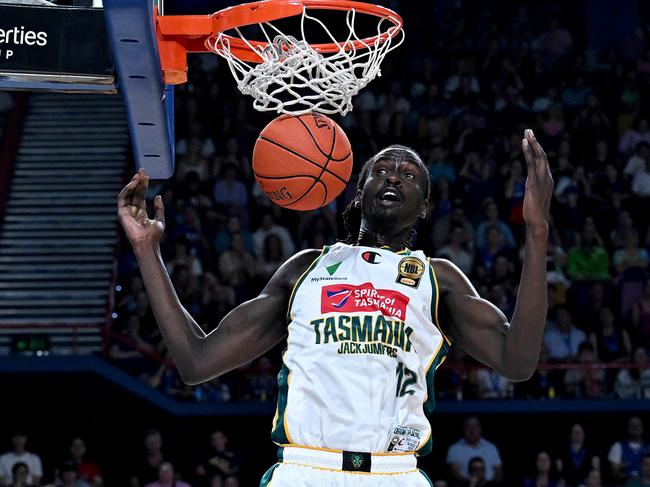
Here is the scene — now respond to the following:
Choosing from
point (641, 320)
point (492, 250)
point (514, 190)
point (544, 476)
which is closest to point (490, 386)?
point (544, 476)

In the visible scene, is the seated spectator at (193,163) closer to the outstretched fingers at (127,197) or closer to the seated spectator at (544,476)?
the seated spectator at (544,476)

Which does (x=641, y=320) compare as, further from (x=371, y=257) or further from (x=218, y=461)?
(x=371, y=257)

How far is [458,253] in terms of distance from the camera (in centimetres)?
1222

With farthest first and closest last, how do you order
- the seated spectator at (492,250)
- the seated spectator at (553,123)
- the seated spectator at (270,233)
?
the seated spectator at (553,123) → the seated spectator at (270,233) → the seated spectator at (492,250)

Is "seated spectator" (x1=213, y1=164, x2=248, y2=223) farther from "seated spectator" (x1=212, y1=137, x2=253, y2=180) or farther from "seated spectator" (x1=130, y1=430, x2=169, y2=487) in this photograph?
"seated spectator" (x1=130, y1=430, x2=169, y2=487)

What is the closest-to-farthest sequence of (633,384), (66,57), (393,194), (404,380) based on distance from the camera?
(404,380) → (393,194) → (66,57) → (633,384)

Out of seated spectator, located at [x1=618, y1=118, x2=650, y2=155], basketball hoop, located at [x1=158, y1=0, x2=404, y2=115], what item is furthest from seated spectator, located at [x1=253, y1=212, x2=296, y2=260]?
basketball hoop, located at [x1=158, y1=0, x2=404, y2=115]

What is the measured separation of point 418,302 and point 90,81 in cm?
160

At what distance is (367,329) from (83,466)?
7.79 meters

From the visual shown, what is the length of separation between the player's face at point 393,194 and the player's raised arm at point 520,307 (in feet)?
0.69

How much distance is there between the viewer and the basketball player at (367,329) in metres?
3.63

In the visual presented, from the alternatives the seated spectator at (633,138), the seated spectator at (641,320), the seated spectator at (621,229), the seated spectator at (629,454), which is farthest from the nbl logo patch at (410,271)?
the seated spectator at (633,138)

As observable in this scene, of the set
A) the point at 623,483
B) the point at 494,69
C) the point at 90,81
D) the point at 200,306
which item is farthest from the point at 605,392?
the point at 90,81

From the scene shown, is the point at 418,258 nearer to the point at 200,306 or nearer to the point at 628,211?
the point at 200,306
